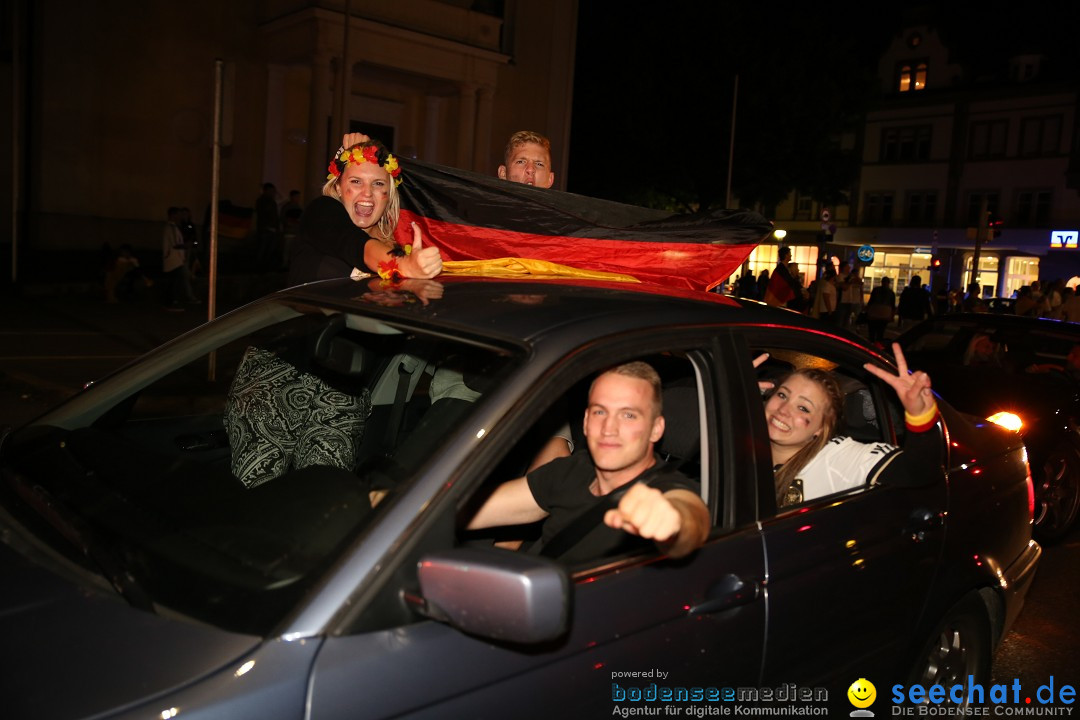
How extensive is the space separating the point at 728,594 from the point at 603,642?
1.34ft

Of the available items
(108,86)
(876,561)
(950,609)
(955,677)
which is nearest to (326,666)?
(876,561)

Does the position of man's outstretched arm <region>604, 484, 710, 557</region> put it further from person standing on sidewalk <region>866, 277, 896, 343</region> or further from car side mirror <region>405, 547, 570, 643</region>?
person standing on sidewalk <region>866, 277, 896, 343</region>

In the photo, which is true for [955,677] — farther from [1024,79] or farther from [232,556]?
[1024,79]

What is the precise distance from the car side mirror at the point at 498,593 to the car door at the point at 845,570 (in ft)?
3.00

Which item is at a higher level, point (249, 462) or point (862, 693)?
point (249, 462)

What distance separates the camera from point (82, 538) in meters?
2.00

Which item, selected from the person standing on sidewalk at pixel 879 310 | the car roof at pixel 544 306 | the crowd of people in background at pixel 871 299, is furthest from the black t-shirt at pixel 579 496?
the person standing on sidewalk at pixel 879 310

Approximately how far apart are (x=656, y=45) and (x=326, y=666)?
124 ft

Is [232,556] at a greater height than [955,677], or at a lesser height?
greater

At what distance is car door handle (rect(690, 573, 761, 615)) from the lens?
2195 millimetres

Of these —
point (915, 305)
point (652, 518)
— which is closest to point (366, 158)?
point (652, 518)

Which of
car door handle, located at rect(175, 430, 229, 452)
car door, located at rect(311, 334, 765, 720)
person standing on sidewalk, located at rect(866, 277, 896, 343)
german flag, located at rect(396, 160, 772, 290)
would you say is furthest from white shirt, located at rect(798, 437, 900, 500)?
person standing on sidewalk, located at rect(866, 277, 896, 343)

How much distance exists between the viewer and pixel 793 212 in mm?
53000

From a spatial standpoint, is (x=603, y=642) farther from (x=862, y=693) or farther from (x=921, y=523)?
(x=921, y=523)
